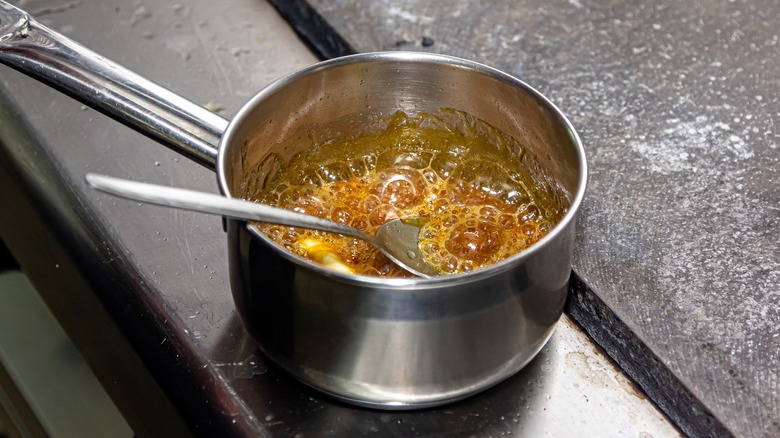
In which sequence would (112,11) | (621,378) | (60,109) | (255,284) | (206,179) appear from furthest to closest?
(112,11) < (60,109) < (206,179) < (621,378) < (255,284)

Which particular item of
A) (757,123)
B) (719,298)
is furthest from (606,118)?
(719,298)

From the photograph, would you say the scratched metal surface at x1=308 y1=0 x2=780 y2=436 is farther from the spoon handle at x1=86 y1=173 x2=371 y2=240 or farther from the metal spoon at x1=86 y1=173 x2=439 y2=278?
the spoon handle at x1=86 y1=173 x2=371 y2=240

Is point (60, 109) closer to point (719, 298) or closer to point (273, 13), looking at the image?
point (273, 13)

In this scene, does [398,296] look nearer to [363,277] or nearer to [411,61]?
[363,277]

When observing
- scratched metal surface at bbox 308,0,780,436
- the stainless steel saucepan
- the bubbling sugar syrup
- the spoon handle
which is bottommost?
scratched metal surface at bbox 308,0,780,436

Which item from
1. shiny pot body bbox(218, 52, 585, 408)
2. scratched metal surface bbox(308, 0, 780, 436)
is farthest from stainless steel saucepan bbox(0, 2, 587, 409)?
scratched metal surface bbox(308, 0, 780, 436)
